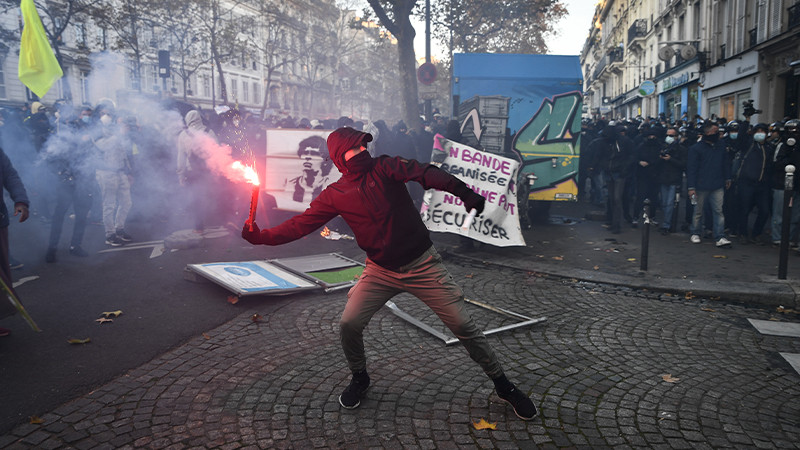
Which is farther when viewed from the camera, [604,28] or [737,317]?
[604,28]

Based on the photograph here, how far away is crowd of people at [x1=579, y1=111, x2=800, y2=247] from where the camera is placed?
30.1ft

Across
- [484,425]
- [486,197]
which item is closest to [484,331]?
[484,425]

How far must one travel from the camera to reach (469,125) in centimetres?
1105

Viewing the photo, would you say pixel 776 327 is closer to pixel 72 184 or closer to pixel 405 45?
pixel 72 184

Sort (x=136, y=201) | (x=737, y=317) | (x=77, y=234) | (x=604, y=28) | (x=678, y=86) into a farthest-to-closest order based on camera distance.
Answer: (x=604, y=28) < (x=678, y=86) < (x=136, y=201) < (x=77, y=234) < (x=737, y=317)

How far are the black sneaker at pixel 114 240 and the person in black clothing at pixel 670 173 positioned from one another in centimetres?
939

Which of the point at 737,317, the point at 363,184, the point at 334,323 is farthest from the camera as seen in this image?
the point at 737,317

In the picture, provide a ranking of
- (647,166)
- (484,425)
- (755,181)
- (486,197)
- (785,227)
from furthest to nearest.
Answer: (647,166), (755,181), (486,197), (785,227), (484,425)

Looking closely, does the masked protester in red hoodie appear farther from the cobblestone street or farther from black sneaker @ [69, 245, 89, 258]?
black sneaker @ [69, 245, 89, 258]

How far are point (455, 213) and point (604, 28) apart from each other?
6451cm

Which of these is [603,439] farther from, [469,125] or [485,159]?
[469,125]

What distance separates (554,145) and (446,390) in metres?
8.66

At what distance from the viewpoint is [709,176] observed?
927 centimetres

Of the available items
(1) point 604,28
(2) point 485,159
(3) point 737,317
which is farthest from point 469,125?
(1) point 604,28
